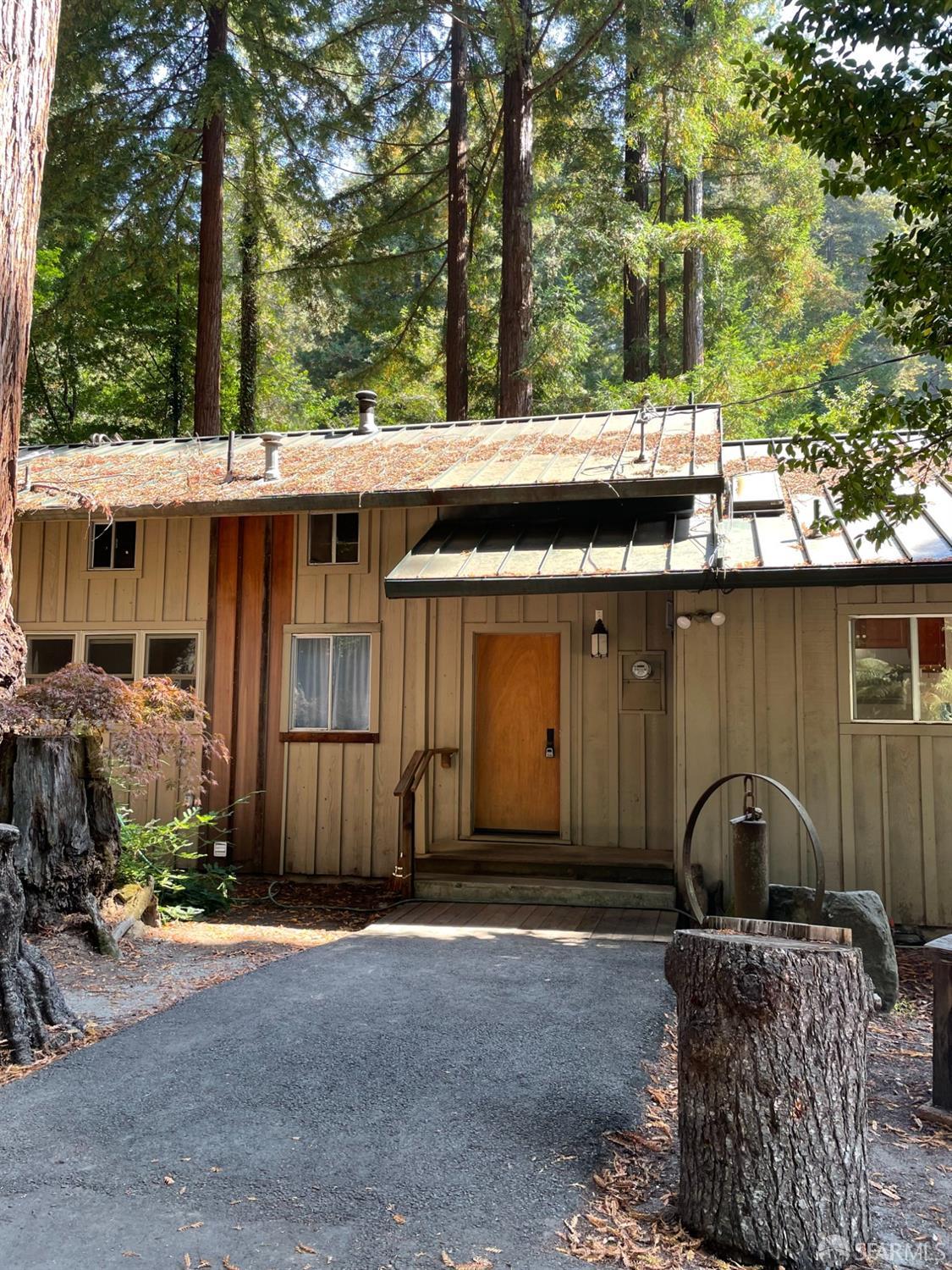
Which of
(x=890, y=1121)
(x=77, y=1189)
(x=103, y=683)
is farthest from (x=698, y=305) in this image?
(x=77, y=1189)

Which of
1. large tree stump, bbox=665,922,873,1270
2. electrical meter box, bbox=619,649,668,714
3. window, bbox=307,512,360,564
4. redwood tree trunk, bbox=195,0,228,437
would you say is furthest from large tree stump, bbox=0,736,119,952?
redwood tree trunk, bbox=195,0,228,437

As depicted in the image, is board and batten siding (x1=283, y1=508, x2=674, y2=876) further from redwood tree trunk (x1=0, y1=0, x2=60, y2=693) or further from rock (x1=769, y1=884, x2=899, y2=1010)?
redwood tree trunk (x1=0, y1=0, x2=60, y2=693)

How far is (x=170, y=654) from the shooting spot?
31.1ft

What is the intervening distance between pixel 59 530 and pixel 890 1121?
351 inches

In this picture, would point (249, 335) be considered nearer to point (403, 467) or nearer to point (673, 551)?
point (403, 467)

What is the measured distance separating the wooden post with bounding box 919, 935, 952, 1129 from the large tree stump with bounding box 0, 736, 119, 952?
468 cm

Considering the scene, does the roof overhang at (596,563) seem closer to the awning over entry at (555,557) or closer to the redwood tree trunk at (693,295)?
the awning over entry at (555,557)

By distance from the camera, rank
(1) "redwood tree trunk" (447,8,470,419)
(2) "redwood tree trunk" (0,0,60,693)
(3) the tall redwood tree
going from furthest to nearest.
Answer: (1) "redwood tree trunk" (447,8,470,419) < (2) "redwood tree trunk" (0,0,60,693) < (3) the tall redwood tree

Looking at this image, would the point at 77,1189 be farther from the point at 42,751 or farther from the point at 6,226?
the point at 6,226

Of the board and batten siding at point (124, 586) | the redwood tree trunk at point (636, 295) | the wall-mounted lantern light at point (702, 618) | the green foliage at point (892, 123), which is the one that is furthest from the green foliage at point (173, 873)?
the redwood tree trunk at point (636, 295)

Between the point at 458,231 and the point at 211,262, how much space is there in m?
3.90

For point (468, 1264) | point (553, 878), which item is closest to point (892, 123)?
point (468, 1264)

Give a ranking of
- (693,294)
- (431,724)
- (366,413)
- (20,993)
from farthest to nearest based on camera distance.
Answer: (693,294), (366,413), (431,724), (20,993)

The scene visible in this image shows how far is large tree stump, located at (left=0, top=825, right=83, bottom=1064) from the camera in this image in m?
4.24
